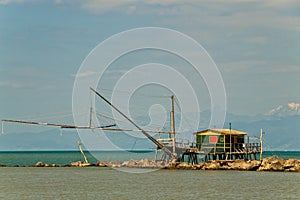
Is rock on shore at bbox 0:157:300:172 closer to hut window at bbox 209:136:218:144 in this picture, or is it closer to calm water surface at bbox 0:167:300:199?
calm water surface at bbox 0:167:300:199

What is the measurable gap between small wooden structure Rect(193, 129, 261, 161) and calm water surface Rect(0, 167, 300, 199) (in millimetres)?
6116

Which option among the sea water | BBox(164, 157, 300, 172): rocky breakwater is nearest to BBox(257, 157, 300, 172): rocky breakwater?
BBox(164, 157, 300, 172): rocky breakwater

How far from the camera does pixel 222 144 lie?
7731 cm

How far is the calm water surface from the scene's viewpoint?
48500 millimetres

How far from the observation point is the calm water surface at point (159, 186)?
48500 mm

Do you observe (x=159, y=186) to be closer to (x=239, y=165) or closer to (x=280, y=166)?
(x=239, y=165)

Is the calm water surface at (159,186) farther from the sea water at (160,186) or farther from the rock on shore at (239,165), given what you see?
the rock on shore at (239,165)

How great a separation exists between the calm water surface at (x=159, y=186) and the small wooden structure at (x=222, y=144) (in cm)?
612

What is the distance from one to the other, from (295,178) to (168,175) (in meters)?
12.5

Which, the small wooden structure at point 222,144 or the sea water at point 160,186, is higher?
the small wooden structure at point 222,144

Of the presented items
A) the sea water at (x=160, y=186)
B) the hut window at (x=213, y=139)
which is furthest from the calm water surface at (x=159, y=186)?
the hut window at (x=213, y=139)

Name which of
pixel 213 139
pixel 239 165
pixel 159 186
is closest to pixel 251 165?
pixel 239 165

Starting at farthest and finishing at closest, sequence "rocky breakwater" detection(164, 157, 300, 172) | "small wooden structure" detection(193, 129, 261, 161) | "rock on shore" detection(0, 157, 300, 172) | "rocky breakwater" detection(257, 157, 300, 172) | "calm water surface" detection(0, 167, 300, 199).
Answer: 1. "small wooden structure" detection(193, 129, 261, 161)
2. "rock on shore" detection(0, 157, 300, 172)
3. "rocky breakwater" detection(164, 157, 300, 172)
4. "rocky breakwater" detection(257, 157, 300, 172)
5. "calm water surface" detection(0, 167, 300, 199)

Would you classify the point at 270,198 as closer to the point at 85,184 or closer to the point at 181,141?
the point at 85,184
